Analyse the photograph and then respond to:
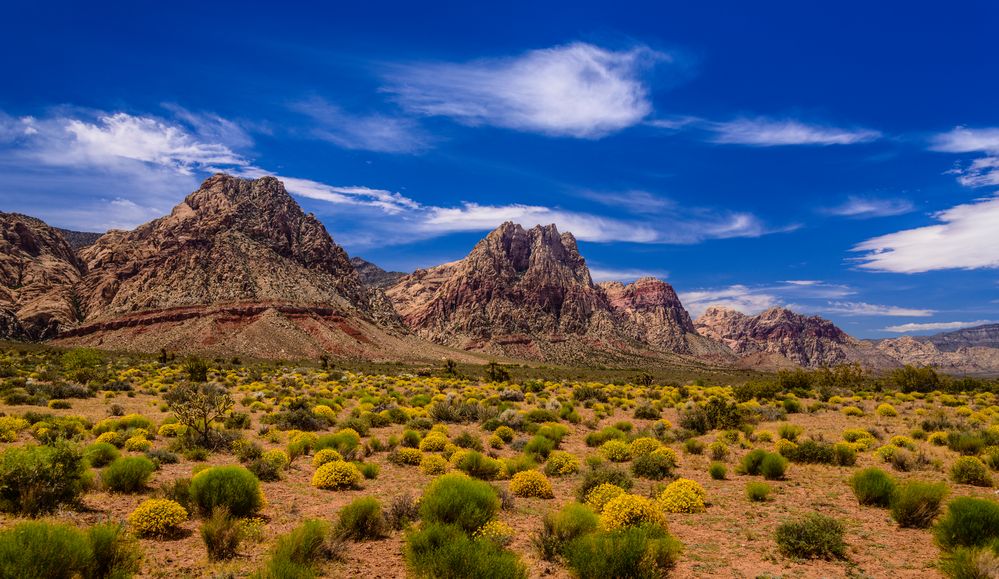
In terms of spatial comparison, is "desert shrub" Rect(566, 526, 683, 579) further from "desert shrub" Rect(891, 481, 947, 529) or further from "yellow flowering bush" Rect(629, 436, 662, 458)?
"yellow flowering bush" Rect(629, 436, 662, 458)

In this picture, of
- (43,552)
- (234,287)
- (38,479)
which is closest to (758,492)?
(43,552)

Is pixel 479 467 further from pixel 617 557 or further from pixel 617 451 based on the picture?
pixel 617 557

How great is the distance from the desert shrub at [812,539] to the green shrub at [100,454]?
52.5 feet

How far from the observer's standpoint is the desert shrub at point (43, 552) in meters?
5.97

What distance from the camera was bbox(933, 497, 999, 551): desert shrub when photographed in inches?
328

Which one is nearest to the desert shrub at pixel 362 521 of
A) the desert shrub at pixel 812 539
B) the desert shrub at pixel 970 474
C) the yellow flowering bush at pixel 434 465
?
the yellow flowering bush at pixel 434 465

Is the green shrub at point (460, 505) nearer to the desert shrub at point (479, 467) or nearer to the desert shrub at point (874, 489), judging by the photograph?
the desert shrub at point (479, 467)

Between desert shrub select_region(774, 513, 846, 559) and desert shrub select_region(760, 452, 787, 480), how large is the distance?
5330 millimetres

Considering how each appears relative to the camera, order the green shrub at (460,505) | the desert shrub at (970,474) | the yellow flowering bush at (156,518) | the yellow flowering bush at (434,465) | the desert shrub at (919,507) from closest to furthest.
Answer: the yellow flowering bush at (156,518), the green shrub at (460,505), the desert shrub at (919,507), the desert shrub at (970,474), the yellow flowering bush at (434,465)

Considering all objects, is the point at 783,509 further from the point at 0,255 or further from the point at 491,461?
the point at 0,255

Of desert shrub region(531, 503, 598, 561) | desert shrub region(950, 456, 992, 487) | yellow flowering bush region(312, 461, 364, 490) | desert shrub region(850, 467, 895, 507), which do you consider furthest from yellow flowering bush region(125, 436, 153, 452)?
desert shrub region(950, 456, 992, 487)

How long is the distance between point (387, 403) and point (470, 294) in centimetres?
14854

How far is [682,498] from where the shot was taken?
11703 mm

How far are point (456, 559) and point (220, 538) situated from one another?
13.6ft
